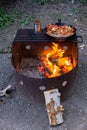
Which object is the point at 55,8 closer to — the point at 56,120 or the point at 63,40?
the point at 63,40

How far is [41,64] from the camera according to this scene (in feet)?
13.2

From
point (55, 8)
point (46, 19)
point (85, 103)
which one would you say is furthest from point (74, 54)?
point (55, 8)

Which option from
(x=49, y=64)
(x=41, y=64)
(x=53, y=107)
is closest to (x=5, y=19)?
Answer: (x=41, y=64)

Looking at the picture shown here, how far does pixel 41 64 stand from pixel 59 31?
579 mm

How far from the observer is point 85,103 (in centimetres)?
373

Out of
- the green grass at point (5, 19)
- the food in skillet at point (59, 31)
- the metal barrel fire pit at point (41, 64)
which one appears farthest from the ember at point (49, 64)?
the green grass at point (5, 19)

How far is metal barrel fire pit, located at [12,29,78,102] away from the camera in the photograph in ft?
11.1

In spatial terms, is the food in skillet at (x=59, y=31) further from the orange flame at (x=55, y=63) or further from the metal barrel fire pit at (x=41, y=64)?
the orange flame at (x=55, y=63)

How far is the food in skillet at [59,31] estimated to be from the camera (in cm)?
368

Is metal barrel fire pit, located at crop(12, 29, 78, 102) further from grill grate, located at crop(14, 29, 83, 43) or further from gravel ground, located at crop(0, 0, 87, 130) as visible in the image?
gravel ground, located at crop(0, 0, 87, 130)

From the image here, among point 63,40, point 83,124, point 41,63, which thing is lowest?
point 83,124

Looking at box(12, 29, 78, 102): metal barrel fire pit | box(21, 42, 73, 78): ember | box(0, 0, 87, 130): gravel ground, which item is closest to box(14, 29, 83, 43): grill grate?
box(12, 29, 78, 102): metal barrel fire pit

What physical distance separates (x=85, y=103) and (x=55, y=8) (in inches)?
136

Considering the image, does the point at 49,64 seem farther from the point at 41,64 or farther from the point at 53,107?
the point at 53,107
